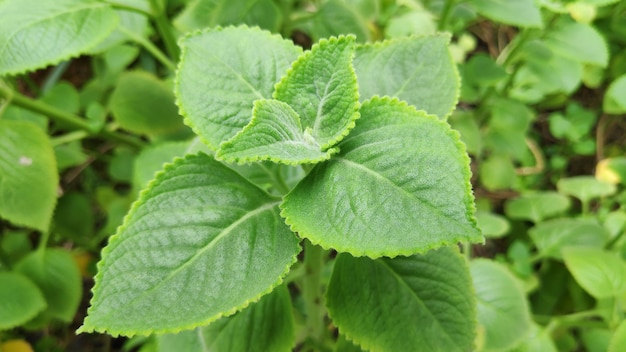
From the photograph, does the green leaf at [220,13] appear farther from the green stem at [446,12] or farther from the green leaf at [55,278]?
the green leaf at [55,278]

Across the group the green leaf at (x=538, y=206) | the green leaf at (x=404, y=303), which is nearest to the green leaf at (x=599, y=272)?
the green leaf at (x=538, y=206)

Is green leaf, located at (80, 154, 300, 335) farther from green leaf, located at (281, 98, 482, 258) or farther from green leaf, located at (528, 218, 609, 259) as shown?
green leaf, located at (528, 218, 609, 259)

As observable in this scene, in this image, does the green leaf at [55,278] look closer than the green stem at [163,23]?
No

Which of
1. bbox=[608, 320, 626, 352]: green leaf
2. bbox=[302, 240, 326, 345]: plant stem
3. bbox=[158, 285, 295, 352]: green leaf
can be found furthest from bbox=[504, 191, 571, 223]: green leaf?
bbox=[158, 285, 295, 352]: green leaf

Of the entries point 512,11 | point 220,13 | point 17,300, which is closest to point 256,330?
point 17,300

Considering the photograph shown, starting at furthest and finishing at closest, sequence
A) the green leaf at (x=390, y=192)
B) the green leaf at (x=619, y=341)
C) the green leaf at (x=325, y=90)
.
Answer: the green leaf at (x=619, y=341) → the green leaf at (x=325, y=90) → the green leaf at (x=390, y=192)

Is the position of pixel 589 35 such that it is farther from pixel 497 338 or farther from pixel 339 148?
pixel 339 148
